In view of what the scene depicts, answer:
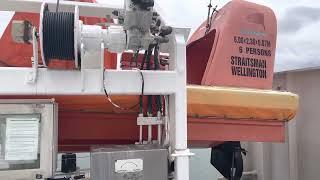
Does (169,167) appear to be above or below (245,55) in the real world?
below

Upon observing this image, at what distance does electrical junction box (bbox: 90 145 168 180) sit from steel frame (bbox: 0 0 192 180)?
71 mm

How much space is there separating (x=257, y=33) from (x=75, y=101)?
1.21m

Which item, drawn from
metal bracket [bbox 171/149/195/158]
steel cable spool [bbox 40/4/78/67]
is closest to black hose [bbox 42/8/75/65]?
steel cable spool [bbox 40/4/78/67]

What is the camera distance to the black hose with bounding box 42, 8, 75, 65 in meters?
1.44

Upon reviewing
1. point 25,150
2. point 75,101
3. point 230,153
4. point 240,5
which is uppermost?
point 240,5

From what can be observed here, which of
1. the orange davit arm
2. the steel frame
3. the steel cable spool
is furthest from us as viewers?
the orange davit arm

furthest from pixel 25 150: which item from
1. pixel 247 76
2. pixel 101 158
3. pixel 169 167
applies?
pixel 247 76

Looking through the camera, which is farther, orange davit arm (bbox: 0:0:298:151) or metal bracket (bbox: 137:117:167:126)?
orange davit arm (bbox: 0:0:298:151)

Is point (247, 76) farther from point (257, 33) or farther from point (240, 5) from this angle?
point (240, 5)

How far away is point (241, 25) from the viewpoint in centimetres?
233

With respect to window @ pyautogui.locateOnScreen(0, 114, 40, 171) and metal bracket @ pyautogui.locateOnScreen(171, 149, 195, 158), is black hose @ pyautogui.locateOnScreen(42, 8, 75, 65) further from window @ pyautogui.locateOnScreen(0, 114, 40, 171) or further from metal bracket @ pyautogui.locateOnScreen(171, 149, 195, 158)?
metal bracket @ pyautogui.locateOnScreen(171, 149, 195, 158)

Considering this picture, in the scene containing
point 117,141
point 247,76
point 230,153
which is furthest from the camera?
point 230,153

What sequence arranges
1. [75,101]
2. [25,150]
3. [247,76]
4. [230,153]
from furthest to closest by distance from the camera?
[230,153], [247,76], [75,101], [25,150]

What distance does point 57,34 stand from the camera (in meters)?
1.45
